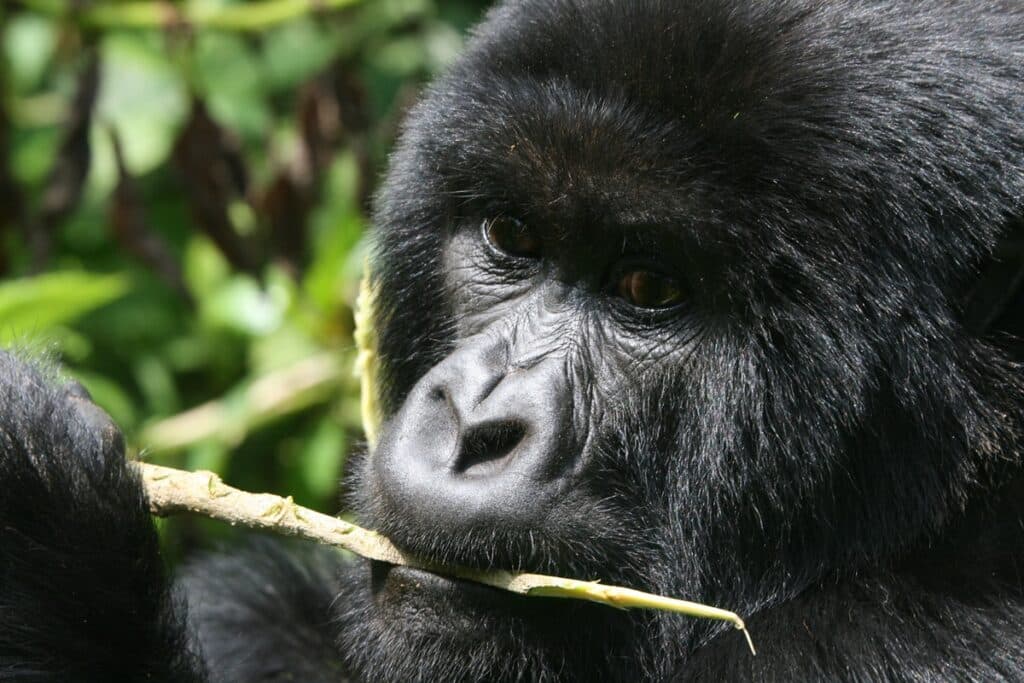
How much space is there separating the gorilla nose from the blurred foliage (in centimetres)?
248

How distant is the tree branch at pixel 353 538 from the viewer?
269 cm

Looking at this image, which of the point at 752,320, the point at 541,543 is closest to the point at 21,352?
the point at 541,543

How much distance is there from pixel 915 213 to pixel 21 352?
193 cm

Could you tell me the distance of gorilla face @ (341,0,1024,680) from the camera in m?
2.76

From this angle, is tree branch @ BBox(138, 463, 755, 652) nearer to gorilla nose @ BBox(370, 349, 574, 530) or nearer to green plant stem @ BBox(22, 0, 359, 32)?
gorilla nose @ BBox(370, 349, 574, 530)

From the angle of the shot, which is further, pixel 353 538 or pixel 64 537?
pixel 64 537

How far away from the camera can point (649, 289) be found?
3.00m

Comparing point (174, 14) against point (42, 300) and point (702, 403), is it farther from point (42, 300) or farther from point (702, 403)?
point (702, 403)

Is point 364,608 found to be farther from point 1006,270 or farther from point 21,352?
point 1006,270

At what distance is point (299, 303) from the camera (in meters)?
5.96

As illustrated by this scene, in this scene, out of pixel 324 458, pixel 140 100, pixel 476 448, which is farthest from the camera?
A: pixel 140 100

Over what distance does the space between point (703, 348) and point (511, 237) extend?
546mm

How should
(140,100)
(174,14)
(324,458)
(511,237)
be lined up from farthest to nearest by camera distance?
1. (140,100)
2. (324,458)
3. (174,14)
4. (511,237)

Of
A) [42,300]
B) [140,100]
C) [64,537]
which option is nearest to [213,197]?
[140,100]
